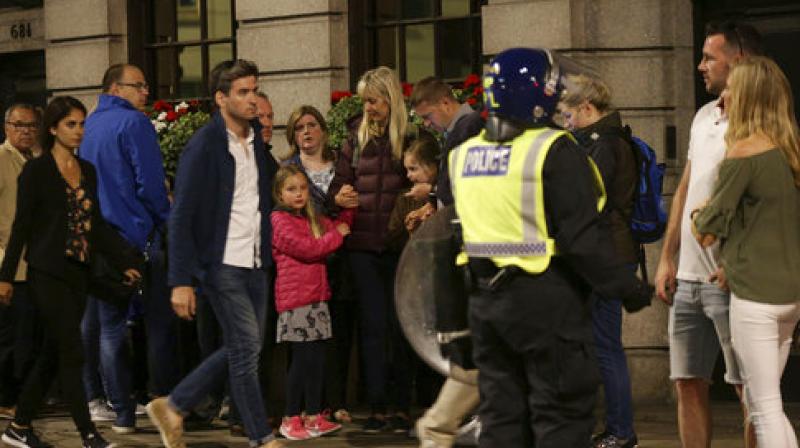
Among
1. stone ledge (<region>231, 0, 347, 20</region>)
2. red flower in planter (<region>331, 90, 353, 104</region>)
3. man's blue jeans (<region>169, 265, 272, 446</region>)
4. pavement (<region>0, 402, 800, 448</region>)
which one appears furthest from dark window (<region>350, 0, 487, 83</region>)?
man's blue jeans (<region>169, 265, 272, 446</region>)

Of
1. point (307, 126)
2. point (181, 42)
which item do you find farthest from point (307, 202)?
point (181, 42)

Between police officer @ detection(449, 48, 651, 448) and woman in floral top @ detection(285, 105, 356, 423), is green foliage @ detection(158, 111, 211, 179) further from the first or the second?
police officer @ detection(449, 48, 651, 448)

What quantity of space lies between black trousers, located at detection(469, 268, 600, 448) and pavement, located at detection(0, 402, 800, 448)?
3.39 metres

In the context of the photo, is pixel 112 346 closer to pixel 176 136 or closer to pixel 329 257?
pixel 329 257

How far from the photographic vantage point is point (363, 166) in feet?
37.0

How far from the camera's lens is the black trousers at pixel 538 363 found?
6.97 m

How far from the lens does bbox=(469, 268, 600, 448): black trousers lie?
6.97 meters

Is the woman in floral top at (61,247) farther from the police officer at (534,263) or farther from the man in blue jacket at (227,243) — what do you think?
the police officer at (534,263)

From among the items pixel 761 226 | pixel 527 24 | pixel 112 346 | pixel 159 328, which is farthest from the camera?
pixel 527 24

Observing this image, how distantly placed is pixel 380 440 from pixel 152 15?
20.5 ft

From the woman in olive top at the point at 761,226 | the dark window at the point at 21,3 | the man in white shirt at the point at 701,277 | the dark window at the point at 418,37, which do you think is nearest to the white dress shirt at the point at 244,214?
the man in white shirt at the point at 701,277

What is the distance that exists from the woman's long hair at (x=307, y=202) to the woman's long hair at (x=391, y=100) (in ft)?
1.46

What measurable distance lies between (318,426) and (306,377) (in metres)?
0.29

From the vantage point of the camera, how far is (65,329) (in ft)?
34.4
